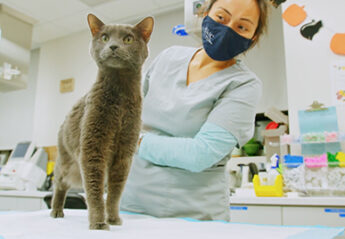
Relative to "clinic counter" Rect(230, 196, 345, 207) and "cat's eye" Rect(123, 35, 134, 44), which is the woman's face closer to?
"cat's eye" Rect(123, 35, 134, 44)

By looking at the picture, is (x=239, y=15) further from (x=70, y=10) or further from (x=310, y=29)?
(x=70, y=10)

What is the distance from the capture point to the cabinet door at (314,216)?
157 centimetres

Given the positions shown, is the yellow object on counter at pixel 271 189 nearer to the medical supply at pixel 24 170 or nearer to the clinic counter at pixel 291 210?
the clinic counter at pixel 291 210

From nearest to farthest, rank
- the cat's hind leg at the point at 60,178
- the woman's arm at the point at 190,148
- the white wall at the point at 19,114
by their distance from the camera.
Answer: the cat's hind leg at the point at 60,178 < the woman's arm at the point at 190,148 < the white wall at the point at 19,114

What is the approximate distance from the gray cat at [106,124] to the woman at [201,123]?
0.26 meters

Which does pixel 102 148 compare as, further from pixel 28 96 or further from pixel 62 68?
pixel 28 96

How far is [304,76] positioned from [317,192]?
0.85 m

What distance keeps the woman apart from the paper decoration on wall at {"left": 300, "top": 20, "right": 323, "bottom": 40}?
1.34m

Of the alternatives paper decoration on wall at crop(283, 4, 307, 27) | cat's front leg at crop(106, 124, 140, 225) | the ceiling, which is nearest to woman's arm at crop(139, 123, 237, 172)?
cat's front leg at crop(106, 124, 140, 225)

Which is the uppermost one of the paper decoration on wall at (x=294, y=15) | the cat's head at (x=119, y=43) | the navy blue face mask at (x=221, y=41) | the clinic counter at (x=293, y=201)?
the paper decoration on wall at (x=294, y=15)

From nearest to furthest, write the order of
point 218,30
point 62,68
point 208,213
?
point 208,213, point 218,30, point 62,68

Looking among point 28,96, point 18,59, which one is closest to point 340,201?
point 18,59

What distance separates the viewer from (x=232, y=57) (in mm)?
1110

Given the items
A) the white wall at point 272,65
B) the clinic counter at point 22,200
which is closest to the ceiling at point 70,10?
the white wall at point 272,65
